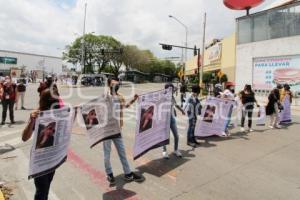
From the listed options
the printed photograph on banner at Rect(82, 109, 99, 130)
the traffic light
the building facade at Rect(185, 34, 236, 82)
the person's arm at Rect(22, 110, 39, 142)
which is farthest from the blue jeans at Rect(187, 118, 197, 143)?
the traffic light

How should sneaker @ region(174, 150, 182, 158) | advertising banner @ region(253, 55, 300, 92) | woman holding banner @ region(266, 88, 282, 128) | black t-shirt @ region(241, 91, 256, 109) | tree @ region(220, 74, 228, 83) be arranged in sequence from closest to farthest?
sneaker @ region(174, 150, 182, 158)
black t-shirt @ region(241, 91, 256, 109)
woman holding banner @ region(266, 88, 282, 128)
advertising banner @ region(253, 55, 300, 92)
tree @ region(220, 74, 228, 83)

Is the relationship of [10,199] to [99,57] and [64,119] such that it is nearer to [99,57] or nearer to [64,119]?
[64,119]

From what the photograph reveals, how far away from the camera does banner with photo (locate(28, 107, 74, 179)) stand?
4566 millimetres

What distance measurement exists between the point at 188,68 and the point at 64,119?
6414 cm

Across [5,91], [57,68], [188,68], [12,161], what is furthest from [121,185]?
[57,68]

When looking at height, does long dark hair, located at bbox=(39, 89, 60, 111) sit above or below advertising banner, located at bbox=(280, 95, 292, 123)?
above

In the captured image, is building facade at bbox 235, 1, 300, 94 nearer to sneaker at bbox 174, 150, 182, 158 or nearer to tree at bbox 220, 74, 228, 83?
tree at bbox 220, 74, 228, 83

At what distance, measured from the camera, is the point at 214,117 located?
10094 mm

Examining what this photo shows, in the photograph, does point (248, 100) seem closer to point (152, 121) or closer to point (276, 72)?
point (152, 121)

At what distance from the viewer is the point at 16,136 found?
421 inches

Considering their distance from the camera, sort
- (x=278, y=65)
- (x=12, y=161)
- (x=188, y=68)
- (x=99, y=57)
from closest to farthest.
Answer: (x=12, y=161)
(x=278, y=65)
(x=188, y=68)
(x=99, y=57)

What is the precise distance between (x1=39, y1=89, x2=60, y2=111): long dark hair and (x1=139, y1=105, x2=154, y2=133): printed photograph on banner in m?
2.33

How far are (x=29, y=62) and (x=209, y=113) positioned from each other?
307 ft

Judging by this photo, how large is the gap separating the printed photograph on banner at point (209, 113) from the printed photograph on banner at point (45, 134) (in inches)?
229
